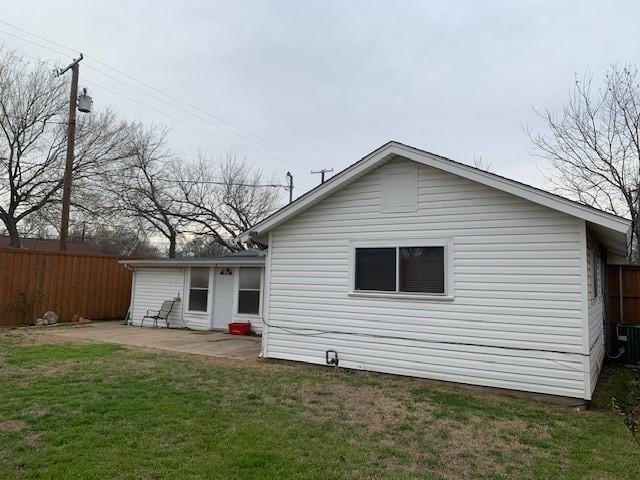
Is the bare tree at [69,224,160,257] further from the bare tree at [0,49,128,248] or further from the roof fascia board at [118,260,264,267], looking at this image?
the roof fascia board at [118,260,264,267]

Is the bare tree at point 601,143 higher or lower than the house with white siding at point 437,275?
higher

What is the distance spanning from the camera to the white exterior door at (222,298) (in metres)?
13.1

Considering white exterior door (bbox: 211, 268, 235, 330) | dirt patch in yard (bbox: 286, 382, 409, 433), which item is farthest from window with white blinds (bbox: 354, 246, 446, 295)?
white exterior door (bbox: 211, 268, 235, 330)

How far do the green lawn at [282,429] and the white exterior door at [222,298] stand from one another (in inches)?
232

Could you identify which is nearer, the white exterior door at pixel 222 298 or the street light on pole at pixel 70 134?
the white exterior door at pixel 222 298

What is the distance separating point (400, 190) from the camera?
24.0 feet

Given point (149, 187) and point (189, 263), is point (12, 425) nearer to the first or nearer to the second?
point (189, 263)

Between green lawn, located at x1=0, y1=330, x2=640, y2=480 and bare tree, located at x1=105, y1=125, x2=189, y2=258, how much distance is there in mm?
18192

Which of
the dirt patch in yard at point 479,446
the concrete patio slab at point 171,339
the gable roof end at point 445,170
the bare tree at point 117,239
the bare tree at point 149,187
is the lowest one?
the dirt patch in yard at point 479,446

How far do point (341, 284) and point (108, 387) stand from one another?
382cm

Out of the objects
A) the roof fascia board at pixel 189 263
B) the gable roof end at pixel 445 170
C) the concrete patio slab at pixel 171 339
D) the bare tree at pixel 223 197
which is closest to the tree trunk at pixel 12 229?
the roof fascia board at pixel 189 263

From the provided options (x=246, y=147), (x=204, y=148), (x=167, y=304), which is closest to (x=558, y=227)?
(x=167, y=304)

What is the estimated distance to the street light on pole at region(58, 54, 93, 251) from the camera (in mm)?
14734

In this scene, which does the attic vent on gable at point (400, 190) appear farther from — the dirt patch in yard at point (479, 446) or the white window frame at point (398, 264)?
the dirt patch in yard at point (479, 446)
